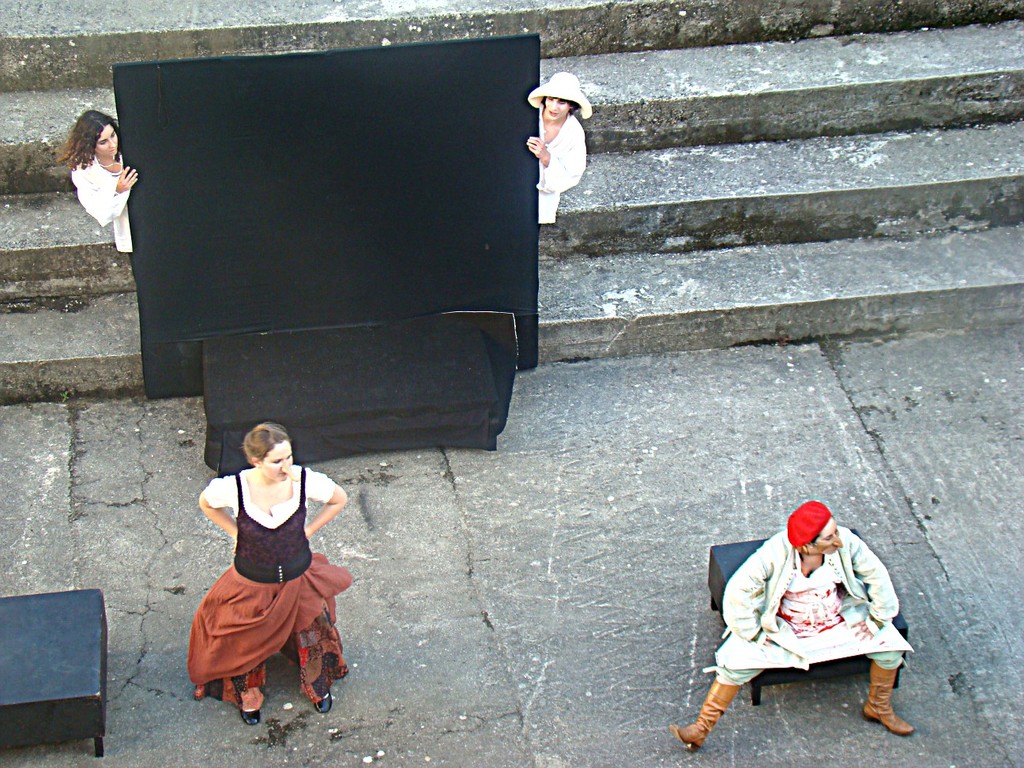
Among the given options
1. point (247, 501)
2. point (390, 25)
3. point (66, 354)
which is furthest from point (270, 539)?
point (390, 25)

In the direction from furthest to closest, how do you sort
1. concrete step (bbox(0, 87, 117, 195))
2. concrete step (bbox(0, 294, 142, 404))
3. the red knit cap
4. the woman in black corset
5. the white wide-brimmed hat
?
concrete step (bbox(0, 87, 117, 195)) < concrete step (bbox(0, 294, 142, 404)) < the white wide-brimmed hat < the woman in black corset < the red knit cap

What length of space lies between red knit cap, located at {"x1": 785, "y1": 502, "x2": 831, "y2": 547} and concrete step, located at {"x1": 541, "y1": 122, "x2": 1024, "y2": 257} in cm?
296

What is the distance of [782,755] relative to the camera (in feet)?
15.7

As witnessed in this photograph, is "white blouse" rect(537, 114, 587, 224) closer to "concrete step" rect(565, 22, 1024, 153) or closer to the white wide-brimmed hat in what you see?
the white wide-brimmed hat

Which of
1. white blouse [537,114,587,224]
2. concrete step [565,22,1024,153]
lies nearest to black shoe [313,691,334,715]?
white blouse [537,114,587,224]

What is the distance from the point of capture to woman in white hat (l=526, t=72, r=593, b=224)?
5.84 m

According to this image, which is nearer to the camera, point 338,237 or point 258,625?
point 258,625

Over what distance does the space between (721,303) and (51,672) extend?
3871mm

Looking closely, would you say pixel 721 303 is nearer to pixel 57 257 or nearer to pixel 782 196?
pixel 782 196

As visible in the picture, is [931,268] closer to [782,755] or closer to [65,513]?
[782,755]

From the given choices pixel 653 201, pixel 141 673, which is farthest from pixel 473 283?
pixel 141 673

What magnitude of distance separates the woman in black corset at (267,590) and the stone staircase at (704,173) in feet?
6.92

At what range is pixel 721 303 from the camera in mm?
6820

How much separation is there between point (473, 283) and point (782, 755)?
8.86ft
